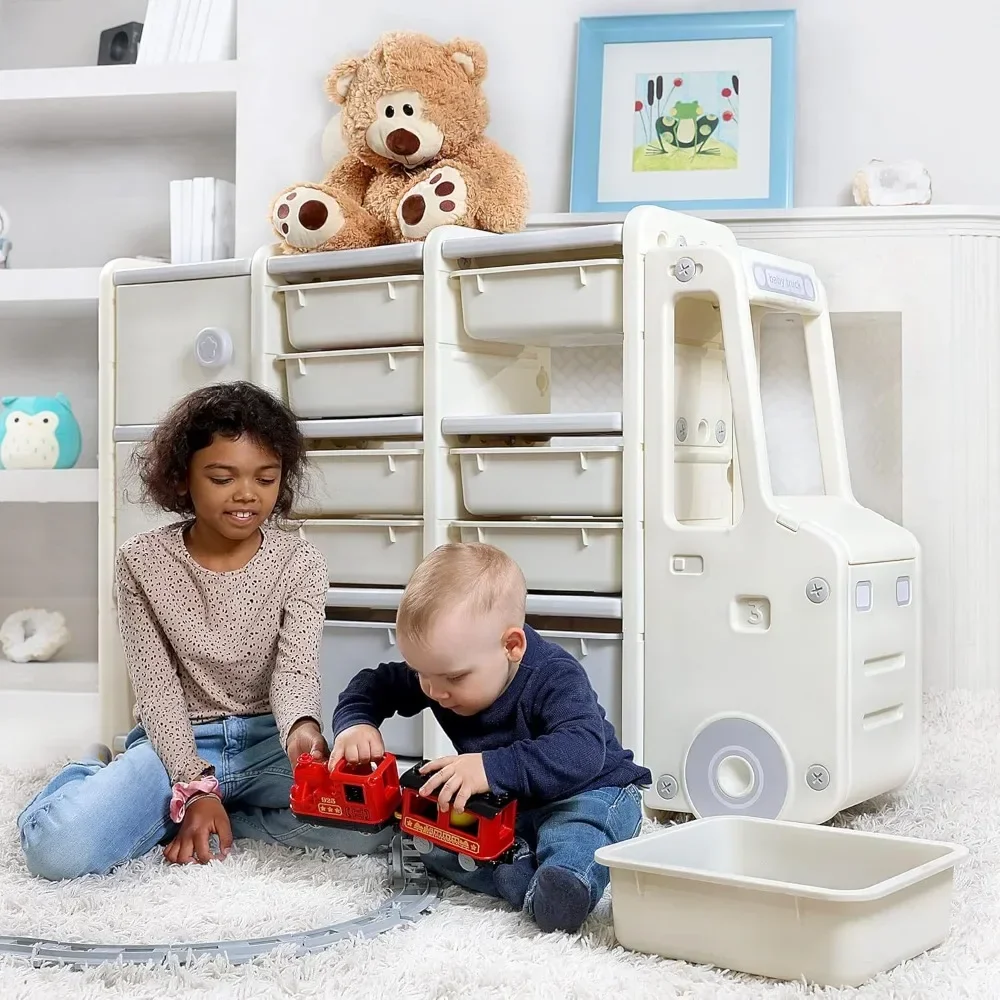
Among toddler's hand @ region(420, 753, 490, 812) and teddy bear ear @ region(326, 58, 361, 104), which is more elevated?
teddy bear ear @ region(326, 58, 361, 104)

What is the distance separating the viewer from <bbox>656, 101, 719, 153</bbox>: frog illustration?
235 cm

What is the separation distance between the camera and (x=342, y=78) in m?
2.35

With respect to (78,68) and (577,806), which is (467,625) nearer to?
(577,806)

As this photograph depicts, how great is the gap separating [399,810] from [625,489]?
0.55 metres

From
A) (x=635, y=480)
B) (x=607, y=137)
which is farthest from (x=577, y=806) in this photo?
(x=607, y=137)

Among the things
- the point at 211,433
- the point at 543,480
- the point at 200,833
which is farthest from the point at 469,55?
the point at 200,833

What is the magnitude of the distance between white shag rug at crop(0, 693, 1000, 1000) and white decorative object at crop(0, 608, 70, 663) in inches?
46.2

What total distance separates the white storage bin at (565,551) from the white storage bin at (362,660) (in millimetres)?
225

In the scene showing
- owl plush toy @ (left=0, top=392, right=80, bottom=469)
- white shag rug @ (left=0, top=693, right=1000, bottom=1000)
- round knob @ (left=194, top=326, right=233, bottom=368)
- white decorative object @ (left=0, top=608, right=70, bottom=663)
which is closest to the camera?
white shag rug @ (left=0, top=693, right=1000, bottom=1000)

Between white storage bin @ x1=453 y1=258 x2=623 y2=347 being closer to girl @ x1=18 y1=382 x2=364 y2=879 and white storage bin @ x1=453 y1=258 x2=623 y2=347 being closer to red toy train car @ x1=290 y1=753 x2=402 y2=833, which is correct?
girl @ x1=18 y1=382 x2=364 y2=879

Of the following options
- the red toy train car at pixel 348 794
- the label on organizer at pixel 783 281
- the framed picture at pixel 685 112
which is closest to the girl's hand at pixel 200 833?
the red toy train car at pixel 348 794

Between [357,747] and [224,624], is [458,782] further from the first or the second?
[224,624]

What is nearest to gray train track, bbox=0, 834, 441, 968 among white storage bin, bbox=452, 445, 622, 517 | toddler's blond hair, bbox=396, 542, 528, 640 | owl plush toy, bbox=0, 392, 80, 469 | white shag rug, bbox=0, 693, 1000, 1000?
white shag rug, bbox=0, 693, 1000, 1000

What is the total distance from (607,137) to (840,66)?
0.42 metres
